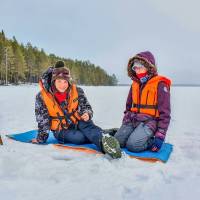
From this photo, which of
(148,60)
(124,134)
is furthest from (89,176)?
(148,60)

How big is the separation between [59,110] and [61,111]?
0.12 feet

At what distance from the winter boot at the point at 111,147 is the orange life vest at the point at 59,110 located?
1.00 metres

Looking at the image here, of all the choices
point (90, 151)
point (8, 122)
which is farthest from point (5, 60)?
point (90, 151)

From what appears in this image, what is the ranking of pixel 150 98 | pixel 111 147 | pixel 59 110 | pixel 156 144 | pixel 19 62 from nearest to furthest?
pixel 111 147, pixel 156 144, pixel 150 98, pixel 59 110, pixel 19 62

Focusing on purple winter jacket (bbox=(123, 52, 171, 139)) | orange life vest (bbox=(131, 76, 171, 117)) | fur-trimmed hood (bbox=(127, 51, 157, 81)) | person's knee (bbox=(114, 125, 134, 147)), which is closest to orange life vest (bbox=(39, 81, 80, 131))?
person's knee (bbox=(114, 125, 134, 147))

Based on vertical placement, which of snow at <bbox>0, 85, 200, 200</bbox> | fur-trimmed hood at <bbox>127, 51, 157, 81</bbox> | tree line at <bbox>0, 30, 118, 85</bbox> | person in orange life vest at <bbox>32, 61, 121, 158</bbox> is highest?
tree line at <bbox>0, 30, 118, 85</bbox>

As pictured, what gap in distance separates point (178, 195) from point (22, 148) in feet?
7.35

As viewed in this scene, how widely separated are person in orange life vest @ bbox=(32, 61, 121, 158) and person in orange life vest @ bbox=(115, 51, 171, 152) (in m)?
0.52

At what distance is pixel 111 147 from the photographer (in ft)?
11.8

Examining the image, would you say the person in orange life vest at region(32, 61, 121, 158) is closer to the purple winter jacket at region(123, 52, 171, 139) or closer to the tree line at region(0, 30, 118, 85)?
the purple winter jacket at region(123, 52, 171, 139)

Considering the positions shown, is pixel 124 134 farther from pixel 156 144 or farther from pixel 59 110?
pixel 59 110

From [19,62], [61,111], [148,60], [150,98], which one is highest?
[19,62]

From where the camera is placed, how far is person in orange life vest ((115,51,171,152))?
163 inches

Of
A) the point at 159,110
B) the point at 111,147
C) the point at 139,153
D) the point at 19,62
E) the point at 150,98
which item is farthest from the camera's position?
the point at 19,62
